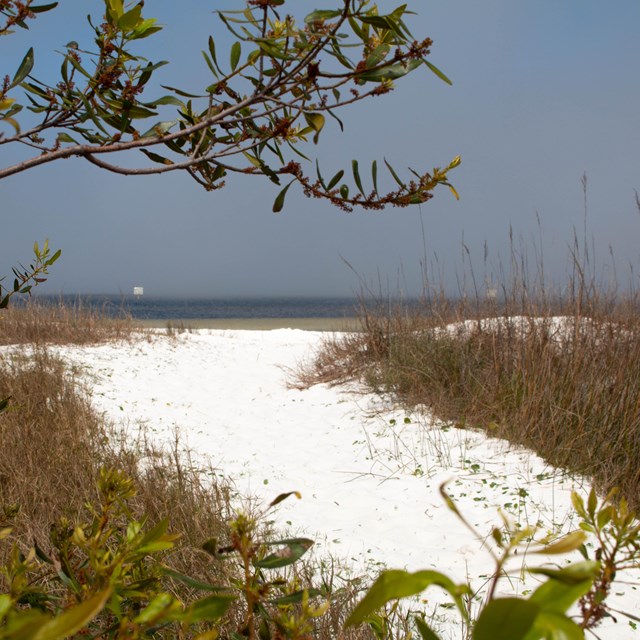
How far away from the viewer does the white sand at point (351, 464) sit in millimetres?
3129

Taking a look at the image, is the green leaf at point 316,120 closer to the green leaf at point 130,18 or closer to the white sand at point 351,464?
the green leaf at point 130,18

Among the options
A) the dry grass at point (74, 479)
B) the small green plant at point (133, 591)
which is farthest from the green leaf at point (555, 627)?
the dry grass at point (74, 479)

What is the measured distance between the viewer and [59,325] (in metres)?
9.37

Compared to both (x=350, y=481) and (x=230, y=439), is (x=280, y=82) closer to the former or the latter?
(x=350, y=481)

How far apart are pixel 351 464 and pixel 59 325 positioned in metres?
6.88

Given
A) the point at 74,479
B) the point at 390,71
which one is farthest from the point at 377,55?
the point at 74,479

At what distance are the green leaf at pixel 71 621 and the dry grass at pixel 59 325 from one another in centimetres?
907

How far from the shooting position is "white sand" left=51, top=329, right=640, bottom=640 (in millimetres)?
3129

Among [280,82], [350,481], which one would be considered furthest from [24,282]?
[350,481]

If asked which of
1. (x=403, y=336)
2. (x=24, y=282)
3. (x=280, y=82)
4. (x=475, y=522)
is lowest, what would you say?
(x=475, y=522)

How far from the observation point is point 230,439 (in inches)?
211

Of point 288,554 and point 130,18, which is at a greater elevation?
point 130,18

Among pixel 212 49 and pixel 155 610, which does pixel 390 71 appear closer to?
pixel 212 49

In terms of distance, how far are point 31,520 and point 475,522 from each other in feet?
8.16
